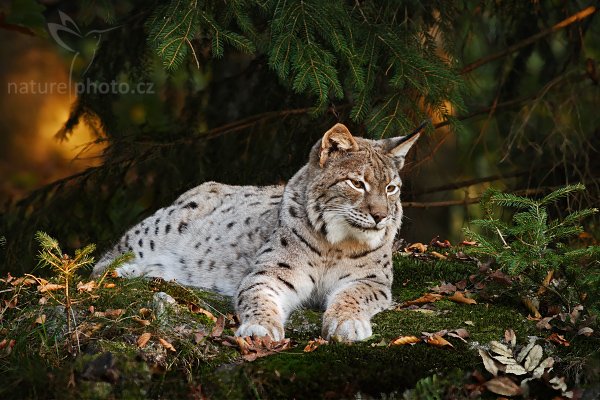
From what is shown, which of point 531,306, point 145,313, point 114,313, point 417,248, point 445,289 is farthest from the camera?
point 417,248

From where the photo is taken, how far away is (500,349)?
167 inches

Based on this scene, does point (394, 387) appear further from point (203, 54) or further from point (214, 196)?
point (203, 54)

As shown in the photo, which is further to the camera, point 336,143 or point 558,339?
point 336,143

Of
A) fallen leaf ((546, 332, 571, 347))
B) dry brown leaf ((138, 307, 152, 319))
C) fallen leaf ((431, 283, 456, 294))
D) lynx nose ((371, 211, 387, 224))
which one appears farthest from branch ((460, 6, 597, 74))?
dry brown leaf ((138, 307, 152, 319))

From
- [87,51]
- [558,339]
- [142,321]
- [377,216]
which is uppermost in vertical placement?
[87,51]

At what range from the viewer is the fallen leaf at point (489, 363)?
13.4 ft

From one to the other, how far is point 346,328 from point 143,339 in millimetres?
1169

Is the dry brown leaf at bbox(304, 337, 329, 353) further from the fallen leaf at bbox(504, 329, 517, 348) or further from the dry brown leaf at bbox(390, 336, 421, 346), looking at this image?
the fallen leaf at bbox(504, 329, 517, 348)

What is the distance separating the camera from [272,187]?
7.09 m

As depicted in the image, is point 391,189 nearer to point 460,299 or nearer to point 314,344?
point 460,299

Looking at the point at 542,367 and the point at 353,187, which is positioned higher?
the point at 353,187

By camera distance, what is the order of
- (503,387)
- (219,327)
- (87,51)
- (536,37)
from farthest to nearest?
(87,51), (536,37), (219,327), (503,387)

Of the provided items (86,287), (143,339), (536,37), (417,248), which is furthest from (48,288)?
(536,37)

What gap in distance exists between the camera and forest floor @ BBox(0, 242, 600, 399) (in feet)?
11.9
